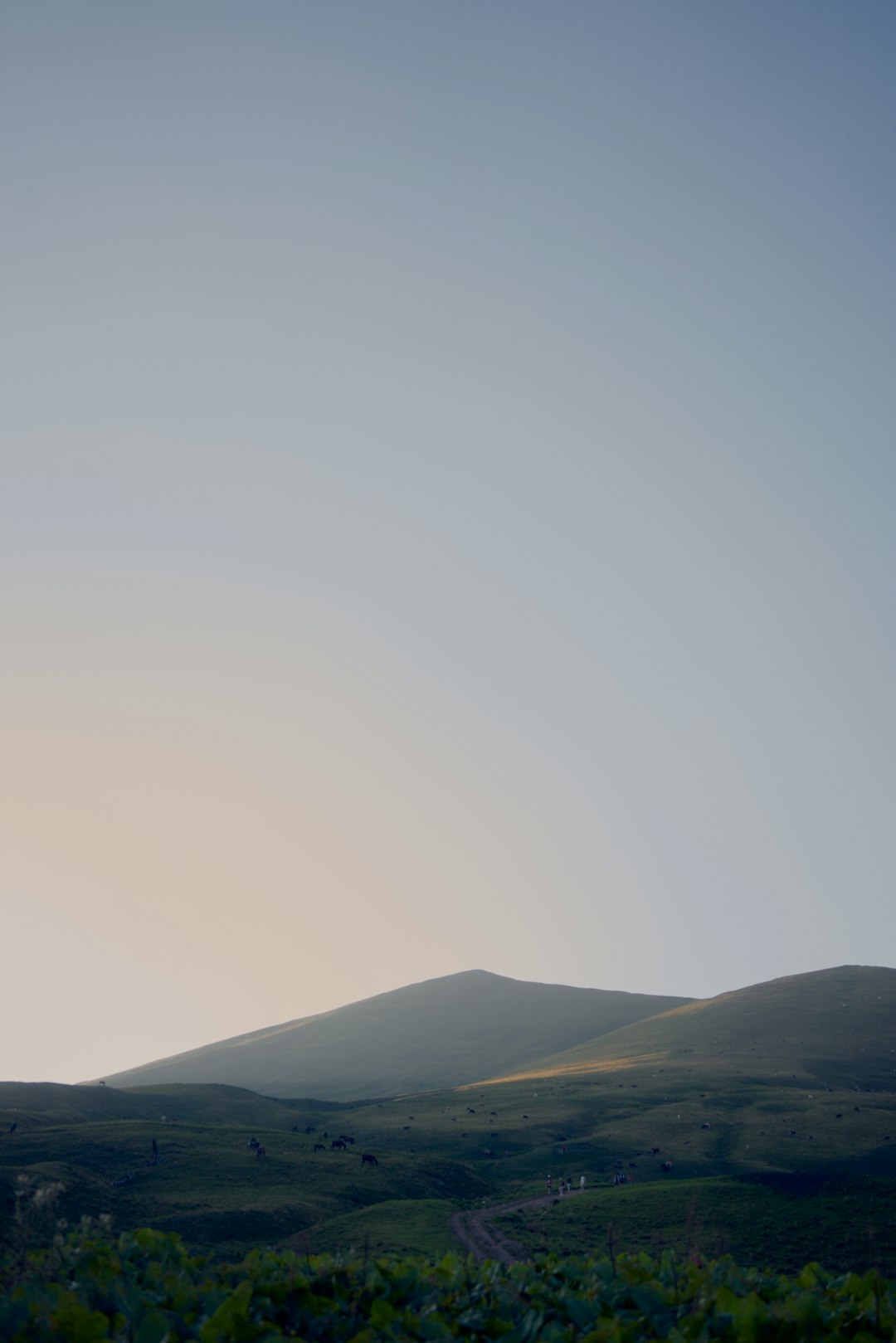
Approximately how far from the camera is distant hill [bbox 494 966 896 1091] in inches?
5571

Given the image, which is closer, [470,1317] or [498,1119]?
[470,1317]

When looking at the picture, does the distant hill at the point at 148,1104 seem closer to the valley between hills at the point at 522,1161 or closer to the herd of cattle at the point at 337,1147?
the valley between hills at the point at 522,1161

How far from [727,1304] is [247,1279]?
23.1 ft

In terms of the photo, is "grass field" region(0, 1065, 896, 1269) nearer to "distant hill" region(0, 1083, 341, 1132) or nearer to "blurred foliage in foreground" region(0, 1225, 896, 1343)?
"distant hill" region(0, 1083, 341, 1132)

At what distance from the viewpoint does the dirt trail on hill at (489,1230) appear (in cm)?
4994

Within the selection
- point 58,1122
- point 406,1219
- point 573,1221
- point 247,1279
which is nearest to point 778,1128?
point 573,1221

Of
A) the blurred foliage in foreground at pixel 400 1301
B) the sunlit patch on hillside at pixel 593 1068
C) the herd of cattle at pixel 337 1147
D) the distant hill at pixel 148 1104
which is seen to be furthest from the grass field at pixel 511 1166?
the sunlit patch on hillside at pixel 593 1068

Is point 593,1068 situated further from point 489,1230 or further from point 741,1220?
point 489,1230

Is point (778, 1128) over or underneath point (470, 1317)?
underneath

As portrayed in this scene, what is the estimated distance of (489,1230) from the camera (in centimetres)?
5841

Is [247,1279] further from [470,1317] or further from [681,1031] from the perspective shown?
[681,1031]

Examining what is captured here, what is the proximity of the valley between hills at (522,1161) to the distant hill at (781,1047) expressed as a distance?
883 mm

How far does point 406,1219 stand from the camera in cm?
5900

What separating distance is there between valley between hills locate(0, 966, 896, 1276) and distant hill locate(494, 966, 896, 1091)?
0.88m
